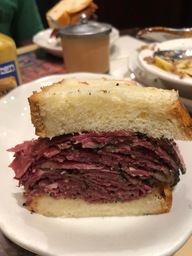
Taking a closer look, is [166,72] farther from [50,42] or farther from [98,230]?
[50,42]

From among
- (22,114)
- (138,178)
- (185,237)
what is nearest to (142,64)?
(22,114)

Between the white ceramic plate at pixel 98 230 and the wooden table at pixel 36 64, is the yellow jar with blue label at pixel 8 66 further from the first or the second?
the white ceramic plate at pixel 98 230

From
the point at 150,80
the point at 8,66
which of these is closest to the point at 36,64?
the point at 8,66

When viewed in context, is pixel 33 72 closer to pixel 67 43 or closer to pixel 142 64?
pixel 67 43

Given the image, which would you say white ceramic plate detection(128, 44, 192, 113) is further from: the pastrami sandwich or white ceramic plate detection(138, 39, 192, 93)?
the pastrami sandwich

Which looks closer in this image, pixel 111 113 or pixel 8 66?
pixel 111 113

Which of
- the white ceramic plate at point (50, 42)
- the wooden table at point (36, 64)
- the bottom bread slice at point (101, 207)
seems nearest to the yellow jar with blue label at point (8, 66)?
the wooden table at point (36, 64)
